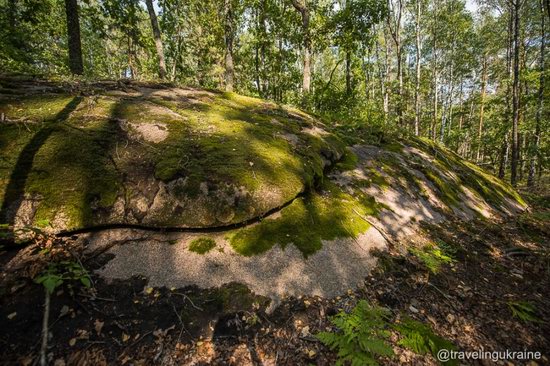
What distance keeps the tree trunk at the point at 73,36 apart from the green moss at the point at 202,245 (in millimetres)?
8376

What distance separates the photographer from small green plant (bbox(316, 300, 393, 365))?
217cm

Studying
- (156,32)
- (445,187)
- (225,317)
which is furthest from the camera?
(156,32)

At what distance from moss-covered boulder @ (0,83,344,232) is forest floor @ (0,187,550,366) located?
0.68 metres

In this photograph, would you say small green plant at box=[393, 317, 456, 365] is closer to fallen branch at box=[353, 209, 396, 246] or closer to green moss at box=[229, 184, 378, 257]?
green moss at box=[229, 184, 378, 257]

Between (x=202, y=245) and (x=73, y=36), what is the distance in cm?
920

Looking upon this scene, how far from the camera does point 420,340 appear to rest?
2.53m

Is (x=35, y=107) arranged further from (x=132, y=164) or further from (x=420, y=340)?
(x=420, y=340)

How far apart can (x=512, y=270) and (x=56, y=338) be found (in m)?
6.31

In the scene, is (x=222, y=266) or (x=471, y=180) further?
(x=471, y=180)

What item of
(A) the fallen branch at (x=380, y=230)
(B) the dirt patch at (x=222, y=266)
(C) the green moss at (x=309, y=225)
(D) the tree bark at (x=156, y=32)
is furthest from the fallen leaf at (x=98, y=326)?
(D) the tree bark at (x=156, y=32)

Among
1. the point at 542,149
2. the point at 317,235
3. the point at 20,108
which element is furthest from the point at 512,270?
the point at 542,149

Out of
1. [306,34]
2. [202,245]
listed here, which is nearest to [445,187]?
[202,245]

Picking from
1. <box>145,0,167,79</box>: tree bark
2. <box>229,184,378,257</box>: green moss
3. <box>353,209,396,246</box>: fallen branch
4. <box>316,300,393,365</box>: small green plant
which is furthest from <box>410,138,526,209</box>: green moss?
<box>145,0,167,79</box>: tree bark

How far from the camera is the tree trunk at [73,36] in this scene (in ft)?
26.0
